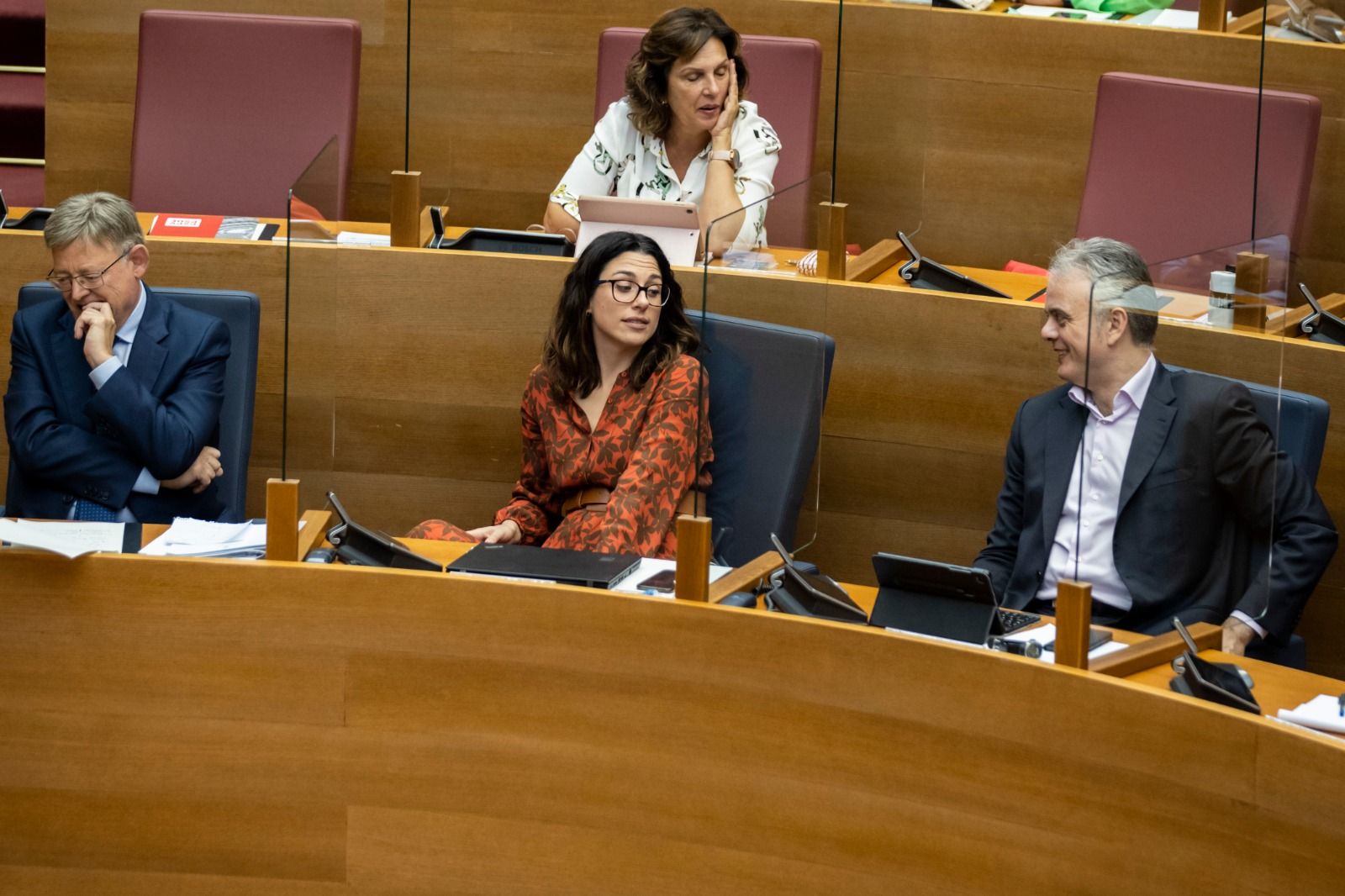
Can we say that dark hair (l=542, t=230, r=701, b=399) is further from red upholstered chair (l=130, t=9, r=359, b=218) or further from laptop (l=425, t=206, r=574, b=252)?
red upholstered chair (l=130, t=9, r=359, b=218)

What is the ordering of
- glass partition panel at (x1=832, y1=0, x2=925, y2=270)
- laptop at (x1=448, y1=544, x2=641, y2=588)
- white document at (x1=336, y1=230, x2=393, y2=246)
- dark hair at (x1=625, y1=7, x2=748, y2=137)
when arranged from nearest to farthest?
1. laptop at (x1=448, y1=544, x2=641, y2=588)
2. white document at (x1=336, y1=230, x2=393, y2=246)
3. dark hair at (x1=625, y1=7, x2=748, y2=137)
4. glass partition panel at (x1=832, y1=0, x2=925, y2=270)

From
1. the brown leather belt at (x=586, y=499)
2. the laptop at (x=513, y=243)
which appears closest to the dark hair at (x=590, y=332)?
the brown leather belt at (x=586, y=499)

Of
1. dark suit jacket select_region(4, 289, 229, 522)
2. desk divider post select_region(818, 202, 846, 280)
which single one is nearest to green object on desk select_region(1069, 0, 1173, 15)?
desk divider post select_region(818, 202, 846, 280)

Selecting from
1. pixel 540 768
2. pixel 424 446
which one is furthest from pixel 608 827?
pixel 424 446

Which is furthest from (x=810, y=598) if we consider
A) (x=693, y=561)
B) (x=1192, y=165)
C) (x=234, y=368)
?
(x=1192, y=165)

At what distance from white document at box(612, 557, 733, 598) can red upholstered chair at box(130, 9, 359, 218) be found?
174cm

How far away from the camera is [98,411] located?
2654 millimetres

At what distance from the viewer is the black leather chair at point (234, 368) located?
2.81m

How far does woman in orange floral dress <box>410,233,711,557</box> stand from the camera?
2566 millimetres

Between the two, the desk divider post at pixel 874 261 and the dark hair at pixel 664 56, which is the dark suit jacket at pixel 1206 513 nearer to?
the desk divider post at pixel 874 261

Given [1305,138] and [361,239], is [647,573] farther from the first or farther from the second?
[1305,138]

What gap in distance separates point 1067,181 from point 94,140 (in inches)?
83.3

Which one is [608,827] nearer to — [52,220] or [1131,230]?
[52,220]

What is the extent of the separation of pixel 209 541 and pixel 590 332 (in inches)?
28.2
